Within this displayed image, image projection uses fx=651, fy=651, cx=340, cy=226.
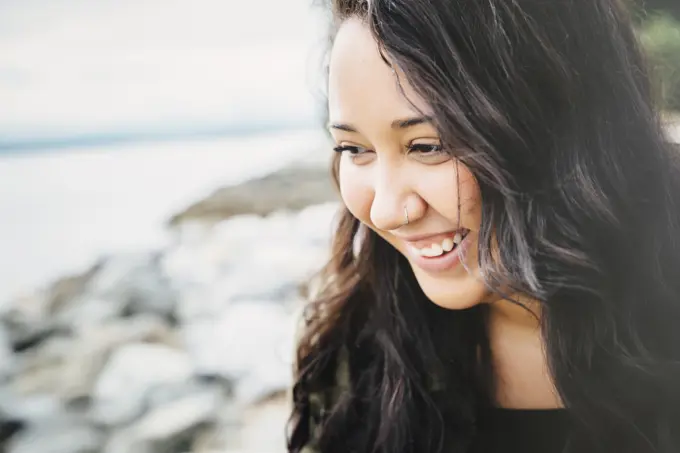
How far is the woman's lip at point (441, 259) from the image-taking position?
0.73 metres

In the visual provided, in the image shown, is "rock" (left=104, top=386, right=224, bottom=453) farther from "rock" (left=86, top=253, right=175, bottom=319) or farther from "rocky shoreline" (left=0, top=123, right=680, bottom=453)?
"rock" (left=86, top=253, right=175, bottom=319)

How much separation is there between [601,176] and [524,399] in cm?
33

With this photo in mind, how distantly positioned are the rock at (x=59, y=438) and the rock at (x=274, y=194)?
35 centimetres

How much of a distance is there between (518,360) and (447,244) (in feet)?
0.81

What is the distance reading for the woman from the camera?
658mm

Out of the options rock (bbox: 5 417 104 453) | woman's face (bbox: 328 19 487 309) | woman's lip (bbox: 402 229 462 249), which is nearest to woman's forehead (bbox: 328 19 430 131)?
woman's face (bbox: 328 19 487 309)

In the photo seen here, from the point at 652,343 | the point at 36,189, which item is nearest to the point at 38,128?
the point at 36,189

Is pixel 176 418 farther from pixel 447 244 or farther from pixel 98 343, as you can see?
pixel 447 244

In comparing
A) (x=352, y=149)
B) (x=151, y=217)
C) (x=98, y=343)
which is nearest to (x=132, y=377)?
(x=98, y=343)

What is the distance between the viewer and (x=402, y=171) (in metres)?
0.70

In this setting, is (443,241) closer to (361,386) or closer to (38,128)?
(361,386)

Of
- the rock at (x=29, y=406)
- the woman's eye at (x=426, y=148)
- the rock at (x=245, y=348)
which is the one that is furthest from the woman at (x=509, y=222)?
the rock at (x=29, y=406)

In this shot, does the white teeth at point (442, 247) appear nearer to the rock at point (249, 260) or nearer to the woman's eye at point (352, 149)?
the woman's eye at point (352, 149)

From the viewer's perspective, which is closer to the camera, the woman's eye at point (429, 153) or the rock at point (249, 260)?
the woman's eye at point (429, 153)
